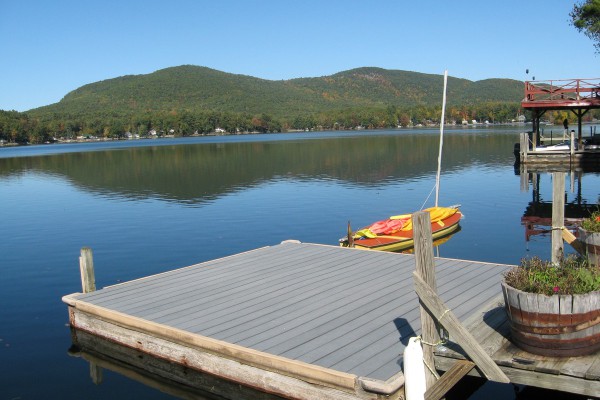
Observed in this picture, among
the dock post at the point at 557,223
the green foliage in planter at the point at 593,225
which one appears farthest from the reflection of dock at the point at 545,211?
the green foliage in planter at the point at 593,225

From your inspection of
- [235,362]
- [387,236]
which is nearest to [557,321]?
[235,362]

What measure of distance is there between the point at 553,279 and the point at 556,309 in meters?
0.35

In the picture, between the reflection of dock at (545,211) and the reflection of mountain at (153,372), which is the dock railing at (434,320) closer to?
the reflection of mountain at (153,372)

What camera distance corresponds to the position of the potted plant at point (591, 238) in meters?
7.88

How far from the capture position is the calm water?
428 inches

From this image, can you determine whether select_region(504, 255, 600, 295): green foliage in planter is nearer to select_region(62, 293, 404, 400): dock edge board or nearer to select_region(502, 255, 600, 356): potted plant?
select_region(502, 255, 600, 356): potted plant

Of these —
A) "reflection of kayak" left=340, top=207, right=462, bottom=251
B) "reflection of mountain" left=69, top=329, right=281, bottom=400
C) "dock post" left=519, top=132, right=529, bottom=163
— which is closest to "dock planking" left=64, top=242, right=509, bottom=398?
"reflection of mountain" left=69, top=329, right=281, bottom=400

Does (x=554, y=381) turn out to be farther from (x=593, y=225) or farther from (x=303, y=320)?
(x=303, y=320)

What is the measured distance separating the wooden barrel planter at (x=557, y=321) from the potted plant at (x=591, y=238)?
2.20 metres

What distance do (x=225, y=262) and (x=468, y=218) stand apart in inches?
537

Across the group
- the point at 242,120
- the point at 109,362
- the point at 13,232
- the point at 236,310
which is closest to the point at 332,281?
the point at 236,310

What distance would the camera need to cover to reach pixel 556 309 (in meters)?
5.77

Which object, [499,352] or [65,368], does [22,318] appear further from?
[499,352]

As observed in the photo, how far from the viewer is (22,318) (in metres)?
12.7
